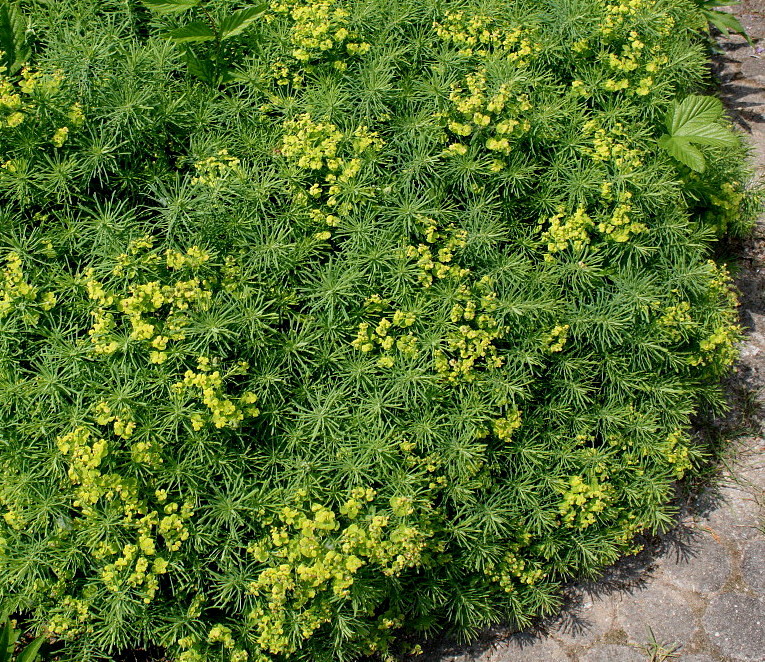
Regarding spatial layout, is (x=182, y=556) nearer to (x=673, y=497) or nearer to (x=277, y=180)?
(x=277, y=180)

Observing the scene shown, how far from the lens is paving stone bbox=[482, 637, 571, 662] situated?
10.6 feet

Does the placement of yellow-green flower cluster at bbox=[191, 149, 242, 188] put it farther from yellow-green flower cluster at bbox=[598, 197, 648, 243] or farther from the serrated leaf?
yellow-green flower cluster at bbox=[598, 197, 648, 243]

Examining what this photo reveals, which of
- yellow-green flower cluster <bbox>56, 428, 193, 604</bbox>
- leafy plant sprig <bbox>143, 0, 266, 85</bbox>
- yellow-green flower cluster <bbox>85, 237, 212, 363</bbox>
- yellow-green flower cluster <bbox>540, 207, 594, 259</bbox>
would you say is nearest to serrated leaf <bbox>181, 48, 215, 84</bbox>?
leafy plant sprig <bbox>143, 0, 266, 85</bbox>

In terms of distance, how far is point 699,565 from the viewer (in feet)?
11.4

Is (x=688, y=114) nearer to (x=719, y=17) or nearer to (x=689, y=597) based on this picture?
(x=719, y=17)

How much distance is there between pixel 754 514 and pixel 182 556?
9.48ft

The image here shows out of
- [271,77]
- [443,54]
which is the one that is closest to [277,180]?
[271,77]

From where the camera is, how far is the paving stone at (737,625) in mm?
3186

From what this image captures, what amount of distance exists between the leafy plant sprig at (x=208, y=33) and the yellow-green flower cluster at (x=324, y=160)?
0.55 m

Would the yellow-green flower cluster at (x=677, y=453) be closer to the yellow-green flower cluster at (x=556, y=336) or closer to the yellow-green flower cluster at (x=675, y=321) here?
the yellow-green flower cluster at (x=675, y=321)

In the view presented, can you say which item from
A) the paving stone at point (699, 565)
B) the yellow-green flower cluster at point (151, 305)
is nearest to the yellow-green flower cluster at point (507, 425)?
the paving stone at point (699, 565)

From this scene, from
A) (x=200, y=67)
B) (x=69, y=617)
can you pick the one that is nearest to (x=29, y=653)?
(x=69, y=617)

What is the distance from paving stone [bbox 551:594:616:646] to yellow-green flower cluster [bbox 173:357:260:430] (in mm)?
1848

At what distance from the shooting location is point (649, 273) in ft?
11.0
